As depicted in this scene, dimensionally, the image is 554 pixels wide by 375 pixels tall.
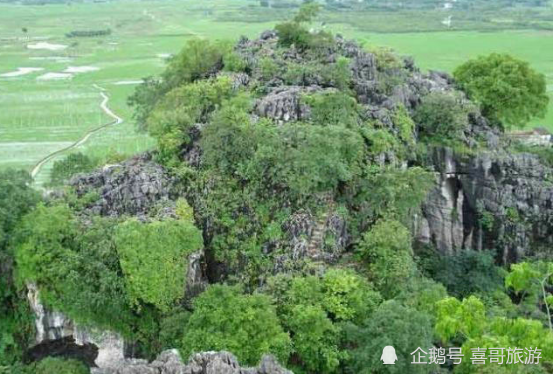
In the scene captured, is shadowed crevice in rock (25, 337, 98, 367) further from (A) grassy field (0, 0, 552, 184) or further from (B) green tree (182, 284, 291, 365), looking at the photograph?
(A) grassy field (0, 0, 552, 184)

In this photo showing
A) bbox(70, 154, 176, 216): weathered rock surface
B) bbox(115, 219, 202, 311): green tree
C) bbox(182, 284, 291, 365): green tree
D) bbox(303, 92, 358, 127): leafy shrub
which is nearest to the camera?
bbox(182, 284, 291, 365): green tree

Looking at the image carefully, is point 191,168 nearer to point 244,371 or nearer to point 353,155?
point 353,155

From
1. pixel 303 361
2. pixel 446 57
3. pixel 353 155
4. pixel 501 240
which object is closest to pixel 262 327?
pixel 303 361

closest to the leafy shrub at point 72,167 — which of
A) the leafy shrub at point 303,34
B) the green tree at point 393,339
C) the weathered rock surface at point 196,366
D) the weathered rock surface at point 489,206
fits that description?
the leafy shrub at point 303,34

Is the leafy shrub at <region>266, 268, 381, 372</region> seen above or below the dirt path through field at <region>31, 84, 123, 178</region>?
above

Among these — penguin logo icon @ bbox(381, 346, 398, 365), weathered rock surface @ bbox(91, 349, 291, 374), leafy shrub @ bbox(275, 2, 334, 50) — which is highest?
leafy shrub @ bbox(275, 2, 334, 50)

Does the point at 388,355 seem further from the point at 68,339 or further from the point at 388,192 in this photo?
the point at 68,339

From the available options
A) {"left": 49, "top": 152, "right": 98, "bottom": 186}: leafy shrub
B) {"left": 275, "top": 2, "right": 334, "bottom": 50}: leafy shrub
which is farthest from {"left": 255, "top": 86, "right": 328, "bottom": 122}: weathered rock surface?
A: {"left": 49, "top": 152, "right": 98, "bottom": 186}: leafy shrub

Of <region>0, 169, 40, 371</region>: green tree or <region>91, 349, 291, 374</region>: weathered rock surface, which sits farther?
<region>0, 169, 40, 371</region>: green tree
